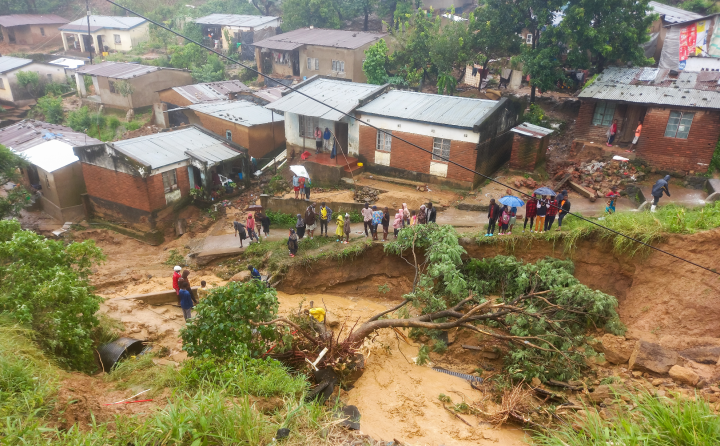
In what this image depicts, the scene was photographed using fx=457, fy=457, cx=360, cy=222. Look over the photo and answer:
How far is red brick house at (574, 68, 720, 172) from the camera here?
17.3m

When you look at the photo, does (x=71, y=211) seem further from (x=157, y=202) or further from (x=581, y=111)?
(x=581, y=111)

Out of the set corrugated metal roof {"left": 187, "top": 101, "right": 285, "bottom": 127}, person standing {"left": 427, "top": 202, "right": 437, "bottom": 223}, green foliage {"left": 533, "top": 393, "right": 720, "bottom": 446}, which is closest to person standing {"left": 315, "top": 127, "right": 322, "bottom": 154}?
corrugated metal roof {"left": 187, "top": 101, "right": 285, "bottom": 127}

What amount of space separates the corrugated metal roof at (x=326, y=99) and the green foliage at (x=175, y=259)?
789 centimetres

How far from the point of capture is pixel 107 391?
7.21 meters

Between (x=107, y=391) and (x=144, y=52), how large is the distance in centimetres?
4097

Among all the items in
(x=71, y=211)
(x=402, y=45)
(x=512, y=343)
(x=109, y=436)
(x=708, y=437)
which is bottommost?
(x=71, y=211)

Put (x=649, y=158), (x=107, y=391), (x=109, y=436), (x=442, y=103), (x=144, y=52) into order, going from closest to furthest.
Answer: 1. (x=109, y=436)
2. (x=107, y=391)
3. (x=649, y=158)
4. (x=442, y=103)
5. (x=144, y=52)

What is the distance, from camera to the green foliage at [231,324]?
817cm

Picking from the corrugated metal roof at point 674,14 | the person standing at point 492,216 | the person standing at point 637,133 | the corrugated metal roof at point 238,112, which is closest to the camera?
the person standing at point 492,216

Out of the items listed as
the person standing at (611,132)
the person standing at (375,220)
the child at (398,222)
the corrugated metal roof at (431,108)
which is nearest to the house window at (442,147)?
the corrugated metal roof at (431,108)

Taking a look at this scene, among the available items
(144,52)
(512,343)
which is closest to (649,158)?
(512,343)

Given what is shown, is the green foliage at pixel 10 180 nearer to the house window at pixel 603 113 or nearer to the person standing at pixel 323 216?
the person standing at pixel 323 216

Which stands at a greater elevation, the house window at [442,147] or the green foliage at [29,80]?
the house window at [442,147]

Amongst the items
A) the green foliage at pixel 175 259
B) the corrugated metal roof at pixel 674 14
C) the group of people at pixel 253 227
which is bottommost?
the green foliage at pixel 175 259
